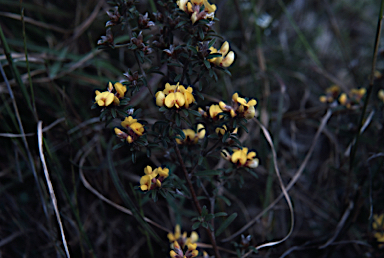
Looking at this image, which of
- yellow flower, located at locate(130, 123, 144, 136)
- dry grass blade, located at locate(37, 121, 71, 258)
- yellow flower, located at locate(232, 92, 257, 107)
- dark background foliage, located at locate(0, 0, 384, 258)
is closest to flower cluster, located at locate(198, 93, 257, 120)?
yellow flower, located at locate(232, 92, 257, 107)

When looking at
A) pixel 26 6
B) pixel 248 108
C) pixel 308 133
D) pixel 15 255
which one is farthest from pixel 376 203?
pixel 26 6

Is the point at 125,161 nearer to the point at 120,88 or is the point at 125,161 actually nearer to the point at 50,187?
the point at 50,187

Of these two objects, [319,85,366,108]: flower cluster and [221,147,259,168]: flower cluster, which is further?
[319,85,366,108]: flower cluster

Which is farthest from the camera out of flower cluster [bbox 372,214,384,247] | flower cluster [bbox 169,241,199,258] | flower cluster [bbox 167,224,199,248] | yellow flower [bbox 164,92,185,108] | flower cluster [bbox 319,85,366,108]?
flower cluster [bbox 319,85,366,108]

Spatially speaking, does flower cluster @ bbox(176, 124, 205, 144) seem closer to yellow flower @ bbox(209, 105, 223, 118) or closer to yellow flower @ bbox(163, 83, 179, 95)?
yellow flower @ bbox(209, 105, 223, 118)

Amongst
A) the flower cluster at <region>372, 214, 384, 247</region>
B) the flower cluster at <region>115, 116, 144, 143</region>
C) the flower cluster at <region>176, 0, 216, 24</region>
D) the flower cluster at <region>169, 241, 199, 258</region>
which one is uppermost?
the flower cluster at <region>176, 0, 216, 24</region>

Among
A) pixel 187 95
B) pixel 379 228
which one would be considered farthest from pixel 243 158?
pixel 379 228

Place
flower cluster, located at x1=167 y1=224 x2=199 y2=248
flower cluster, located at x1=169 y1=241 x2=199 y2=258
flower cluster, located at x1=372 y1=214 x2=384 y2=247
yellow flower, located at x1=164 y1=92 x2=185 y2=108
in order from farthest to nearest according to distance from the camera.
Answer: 1. flower cluster, located at x1=372 y1=214 x2=384 y2=247
2. flower cluster, located at x1=167 y1=224 x2=199 y2=248
3. flower cluster, located at x1=169 y1=241 x2=199 y2=258
4. yellow flower, located at x1=164 y1=92 x2=185 y2=108
